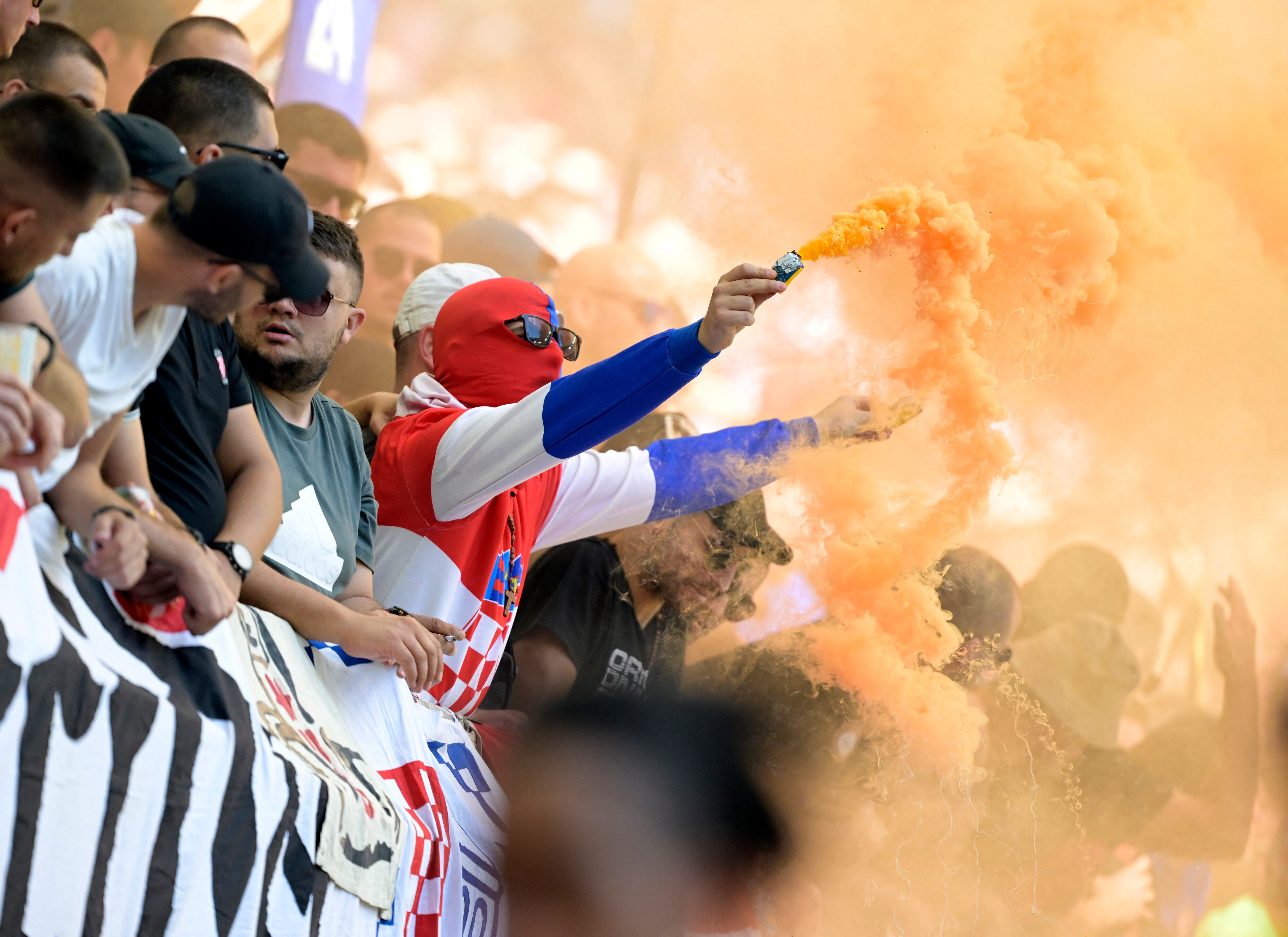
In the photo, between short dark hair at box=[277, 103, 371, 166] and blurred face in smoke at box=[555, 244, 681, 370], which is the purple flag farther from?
blurred face in smoke at box=[555, 244, 681, 370]

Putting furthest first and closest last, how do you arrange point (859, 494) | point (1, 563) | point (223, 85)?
point (859, 494) → point (223, 85) → point (1, 563)

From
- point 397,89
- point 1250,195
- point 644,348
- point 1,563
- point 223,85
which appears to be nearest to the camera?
point 1,563

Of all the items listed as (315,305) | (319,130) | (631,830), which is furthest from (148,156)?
(319,130)

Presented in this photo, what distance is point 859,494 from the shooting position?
2467mm

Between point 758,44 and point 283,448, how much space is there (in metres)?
1.95

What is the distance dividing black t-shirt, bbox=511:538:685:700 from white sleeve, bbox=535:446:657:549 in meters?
0.12

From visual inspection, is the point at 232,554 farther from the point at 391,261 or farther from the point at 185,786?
the point at 391,261

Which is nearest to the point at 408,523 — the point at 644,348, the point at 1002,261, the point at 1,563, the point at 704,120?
the point at 644,348

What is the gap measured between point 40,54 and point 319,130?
5.72ft

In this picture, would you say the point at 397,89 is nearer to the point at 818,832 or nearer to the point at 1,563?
the point at 818,832

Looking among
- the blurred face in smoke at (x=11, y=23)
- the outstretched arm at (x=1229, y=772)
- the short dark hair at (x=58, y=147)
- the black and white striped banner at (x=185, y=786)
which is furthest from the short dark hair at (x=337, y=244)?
the outstretched arm at (x=1229, y=772)

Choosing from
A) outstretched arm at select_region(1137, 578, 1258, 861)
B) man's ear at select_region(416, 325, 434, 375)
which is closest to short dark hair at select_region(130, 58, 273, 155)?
man's ear at select_region(416, 325, 434, 375)

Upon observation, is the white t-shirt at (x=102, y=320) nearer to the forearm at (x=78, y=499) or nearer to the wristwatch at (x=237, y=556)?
the forearm at (x=78, y=499)

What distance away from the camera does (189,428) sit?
1.50m
